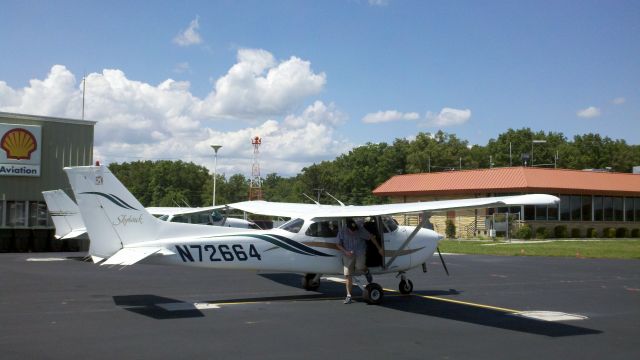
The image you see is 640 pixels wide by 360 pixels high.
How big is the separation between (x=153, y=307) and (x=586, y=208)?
44.1m

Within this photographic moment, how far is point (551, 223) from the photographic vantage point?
46.2m

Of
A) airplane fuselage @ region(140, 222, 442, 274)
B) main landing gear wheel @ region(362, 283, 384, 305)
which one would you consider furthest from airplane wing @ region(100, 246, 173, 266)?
main landing gear wheel @ region(362, 283, 384, 305)

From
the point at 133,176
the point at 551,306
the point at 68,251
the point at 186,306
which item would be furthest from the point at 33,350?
the point at 133,176

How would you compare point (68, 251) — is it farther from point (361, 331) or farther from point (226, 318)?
point (361, 331)

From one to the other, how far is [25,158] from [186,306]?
22.5 m

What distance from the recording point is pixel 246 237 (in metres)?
12.8

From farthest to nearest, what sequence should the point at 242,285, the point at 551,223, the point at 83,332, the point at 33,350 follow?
the point at 551,223
the point at 242,285
the point at 83,332
the point at 33,350

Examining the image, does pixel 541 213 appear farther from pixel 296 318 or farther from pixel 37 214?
pixel 296 318

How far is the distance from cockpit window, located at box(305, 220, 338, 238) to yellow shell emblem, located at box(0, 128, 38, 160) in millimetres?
22672

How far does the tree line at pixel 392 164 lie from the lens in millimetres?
96188

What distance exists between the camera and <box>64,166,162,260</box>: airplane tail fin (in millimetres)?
11969

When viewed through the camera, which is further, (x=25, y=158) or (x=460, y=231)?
(x=460, y=231)

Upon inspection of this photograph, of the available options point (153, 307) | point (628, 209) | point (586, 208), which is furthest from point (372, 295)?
point (628, 209)

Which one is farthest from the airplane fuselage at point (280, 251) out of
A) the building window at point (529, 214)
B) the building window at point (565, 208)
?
the building window at point (565, 208)
